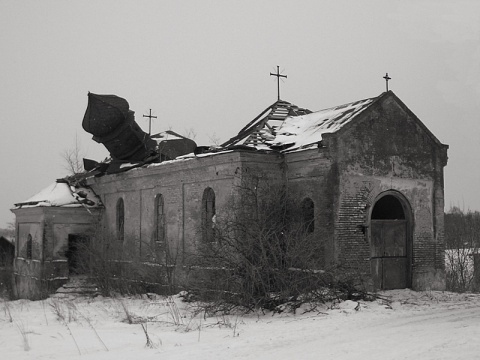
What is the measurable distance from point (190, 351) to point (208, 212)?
33.6ft

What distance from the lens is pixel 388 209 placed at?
67.0 ft

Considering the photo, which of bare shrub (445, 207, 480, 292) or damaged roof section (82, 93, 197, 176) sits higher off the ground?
damaged roof section (82, 93, 197, 176)

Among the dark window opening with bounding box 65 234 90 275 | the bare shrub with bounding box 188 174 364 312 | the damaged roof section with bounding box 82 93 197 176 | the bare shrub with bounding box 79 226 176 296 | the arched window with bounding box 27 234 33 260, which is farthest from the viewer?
the arched window with bounding box 27 234 33 260

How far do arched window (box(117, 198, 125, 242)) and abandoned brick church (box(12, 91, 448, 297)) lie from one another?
633 mm

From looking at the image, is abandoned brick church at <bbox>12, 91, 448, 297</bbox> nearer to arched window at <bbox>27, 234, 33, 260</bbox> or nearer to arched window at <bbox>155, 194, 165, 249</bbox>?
arched window at <bbox>155, 194, 165, 249</bbox>

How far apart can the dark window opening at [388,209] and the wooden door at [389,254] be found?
413 millimetres

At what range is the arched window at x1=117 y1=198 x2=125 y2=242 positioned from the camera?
26.1 m

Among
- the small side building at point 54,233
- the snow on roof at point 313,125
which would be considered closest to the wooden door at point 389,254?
the snow on roof at point 313,125

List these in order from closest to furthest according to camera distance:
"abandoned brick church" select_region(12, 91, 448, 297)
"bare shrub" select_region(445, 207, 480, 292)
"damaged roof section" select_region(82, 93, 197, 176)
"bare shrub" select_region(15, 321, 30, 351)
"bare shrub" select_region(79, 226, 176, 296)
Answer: "bare shrub" select_region(15, 321, 30, 351) < "abandoned brick church" select_region(12, 91, 448, 297) < "bare shrub" select_region(79, 226, 176, 296) < "damaged roof section" select_region(82, 93, 197, 176) < "bare shrub" select_region(445, 207, 480, 292)

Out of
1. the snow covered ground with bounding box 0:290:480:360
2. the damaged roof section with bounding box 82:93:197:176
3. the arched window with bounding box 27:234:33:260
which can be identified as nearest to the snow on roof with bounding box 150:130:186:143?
the damaged roof section with bounding box 82:93:197:176

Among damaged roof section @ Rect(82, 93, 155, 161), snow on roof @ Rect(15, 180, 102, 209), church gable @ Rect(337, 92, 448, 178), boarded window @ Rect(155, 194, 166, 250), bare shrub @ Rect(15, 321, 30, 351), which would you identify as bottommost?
bare shrub @ Rect(15, 321, 30, 351)

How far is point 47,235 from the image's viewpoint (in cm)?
2623

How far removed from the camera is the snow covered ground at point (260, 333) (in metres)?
10.6

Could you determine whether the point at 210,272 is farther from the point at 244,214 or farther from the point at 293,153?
the point at 293,153
